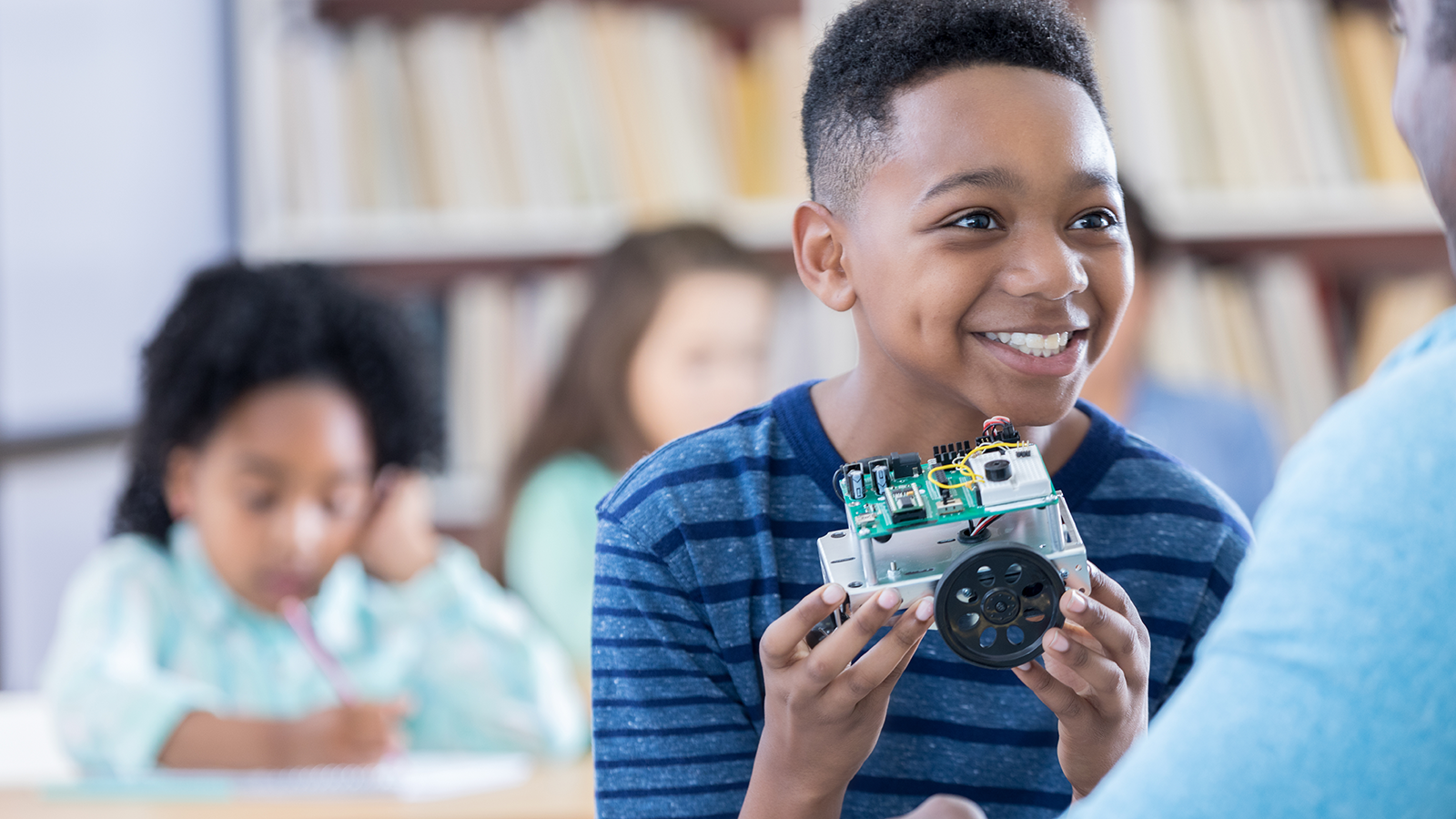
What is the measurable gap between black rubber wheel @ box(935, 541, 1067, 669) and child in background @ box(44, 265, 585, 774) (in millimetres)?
1088

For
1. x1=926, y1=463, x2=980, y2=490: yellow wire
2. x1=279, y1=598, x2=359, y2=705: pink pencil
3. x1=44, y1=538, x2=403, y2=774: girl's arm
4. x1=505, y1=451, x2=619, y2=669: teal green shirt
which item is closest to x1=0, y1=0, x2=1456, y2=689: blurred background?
x1=505, y1=451, x2=619, y2=669: teal green shirt

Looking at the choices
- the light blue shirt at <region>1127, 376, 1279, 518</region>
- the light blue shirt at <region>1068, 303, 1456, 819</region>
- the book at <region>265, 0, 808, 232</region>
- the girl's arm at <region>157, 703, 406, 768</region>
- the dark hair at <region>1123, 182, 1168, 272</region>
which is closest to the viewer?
the light blue shirt at <region>1068, 303, 1456, 819</region>

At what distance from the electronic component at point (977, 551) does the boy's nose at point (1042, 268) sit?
0.09 m

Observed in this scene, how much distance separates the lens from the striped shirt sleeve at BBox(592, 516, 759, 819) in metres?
0.74

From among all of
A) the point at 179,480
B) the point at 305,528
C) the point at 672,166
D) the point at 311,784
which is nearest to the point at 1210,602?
the point at 311,784

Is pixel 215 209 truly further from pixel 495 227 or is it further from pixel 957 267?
pixel 957 267

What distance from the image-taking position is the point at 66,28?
87.7 inches

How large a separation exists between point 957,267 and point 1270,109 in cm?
184

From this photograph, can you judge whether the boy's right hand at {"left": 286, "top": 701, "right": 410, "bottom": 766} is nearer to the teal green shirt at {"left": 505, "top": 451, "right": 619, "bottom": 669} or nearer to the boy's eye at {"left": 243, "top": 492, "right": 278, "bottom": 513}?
the boy's eye at {"left": 243, "top": 492, "right": 278, "bottom": 513}

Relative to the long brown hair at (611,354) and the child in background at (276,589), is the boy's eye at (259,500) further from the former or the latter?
the long brown hair at (611,354)

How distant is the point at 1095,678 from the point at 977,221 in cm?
24

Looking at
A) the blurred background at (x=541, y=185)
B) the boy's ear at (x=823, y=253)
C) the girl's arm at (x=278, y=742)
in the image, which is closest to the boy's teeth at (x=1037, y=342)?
the boy's ear at (x=823, y=253)

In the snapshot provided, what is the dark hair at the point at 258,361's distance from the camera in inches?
67.6

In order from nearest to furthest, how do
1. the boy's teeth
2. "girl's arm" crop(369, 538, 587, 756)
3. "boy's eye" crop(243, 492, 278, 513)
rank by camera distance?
the boy's teeth
"boy's eye" crop(243, 492, 278, 513)
"girl's arm" crop(369, 538, 587, 756)
